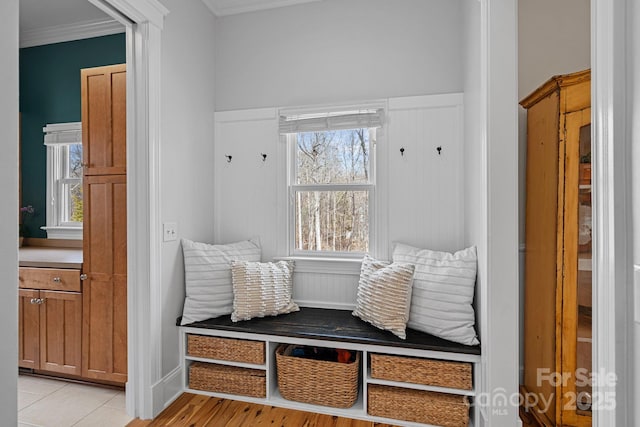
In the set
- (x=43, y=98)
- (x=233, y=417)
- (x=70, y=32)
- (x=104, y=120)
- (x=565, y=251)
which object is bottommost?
(x=233, y=417)

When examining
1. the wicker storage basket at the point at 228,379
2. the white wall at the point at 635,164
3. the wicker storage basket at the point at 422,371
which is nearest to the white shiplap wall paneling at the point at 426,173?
the wicker storage basket at the point at 422,371

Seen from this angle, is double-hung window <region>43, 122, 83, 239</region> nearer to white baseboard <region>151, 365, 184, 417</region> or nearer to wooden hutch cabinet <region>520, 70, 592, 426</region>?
white baseboard <region>151, 365, 184, 417</region>

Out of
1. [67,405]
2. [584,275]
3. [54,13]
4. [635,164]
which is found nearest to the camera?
[635,164]

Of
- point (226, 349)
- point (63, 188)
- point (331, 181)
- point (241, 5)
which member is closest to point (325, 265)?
point (331, 181)

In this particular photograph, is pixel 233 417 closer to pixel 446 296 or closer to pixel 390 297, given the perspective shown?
pixel 390 297

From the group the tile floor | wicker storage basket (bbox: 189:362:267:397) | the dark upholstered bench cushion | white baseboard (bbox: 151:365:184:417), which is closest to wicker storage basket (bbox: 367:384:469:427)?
the dark upholstered bench cushion

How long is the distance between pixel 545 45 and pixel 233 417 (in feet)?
10.3

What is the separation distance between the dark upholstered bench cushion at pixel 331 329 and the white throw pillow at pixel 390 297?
64 mm

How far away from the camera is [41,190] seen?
327cm

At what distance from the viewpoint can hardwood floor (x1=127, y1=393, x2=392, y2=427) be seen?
2023mm

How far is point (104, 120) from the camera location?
93.1 inches

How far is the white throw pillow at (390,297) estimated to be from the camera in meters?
2.10

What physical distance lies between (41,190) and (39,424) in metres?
2.16

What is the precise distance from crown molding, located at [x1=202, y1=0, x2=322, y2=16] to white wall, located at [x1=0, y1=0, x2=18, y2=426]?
190 centimetres
